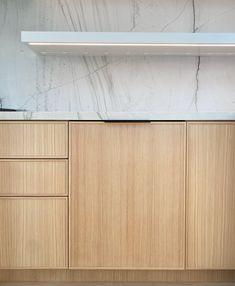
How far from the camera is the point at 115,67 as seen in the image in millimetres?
2283

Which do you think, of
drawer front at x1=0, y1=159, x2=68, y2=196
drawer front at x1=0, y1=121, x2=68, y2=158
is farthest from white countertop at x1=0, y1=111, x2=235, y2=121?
drawer front at x1=0, y1=159, x2=68, y2=196

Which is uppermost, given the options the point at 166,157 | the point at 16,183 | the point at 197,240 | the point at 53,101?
the point at 53,101

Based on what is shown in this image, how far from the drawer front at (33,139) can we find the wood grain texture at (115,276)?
72 cm

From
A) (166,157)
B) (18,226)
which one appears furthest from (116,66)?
(18,226)

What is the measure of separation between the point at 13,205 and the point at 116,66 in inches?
45.8

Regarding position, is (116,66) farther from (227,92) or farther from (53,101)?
(227,92)

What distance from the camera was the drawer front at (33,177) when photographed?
5.76 ft

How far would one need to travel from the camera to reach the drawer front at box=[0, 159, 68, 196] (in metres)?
1.76

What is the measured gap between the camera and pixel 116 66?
2.28m

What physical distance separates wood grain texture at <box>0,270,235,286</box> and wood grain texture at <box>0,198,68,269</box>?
16 cm

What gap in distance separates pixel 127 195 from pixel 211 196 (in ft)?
1.51

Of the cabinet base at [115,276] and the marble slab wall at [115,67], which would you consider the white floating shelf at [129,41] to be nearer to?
the marble slab wall at [115,67]

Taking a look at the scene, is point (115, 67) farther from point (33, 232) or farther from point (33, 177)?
point (33, 232)

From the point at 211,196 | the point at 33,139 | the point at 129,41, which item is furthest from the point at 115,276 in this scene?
the point at 129,41
